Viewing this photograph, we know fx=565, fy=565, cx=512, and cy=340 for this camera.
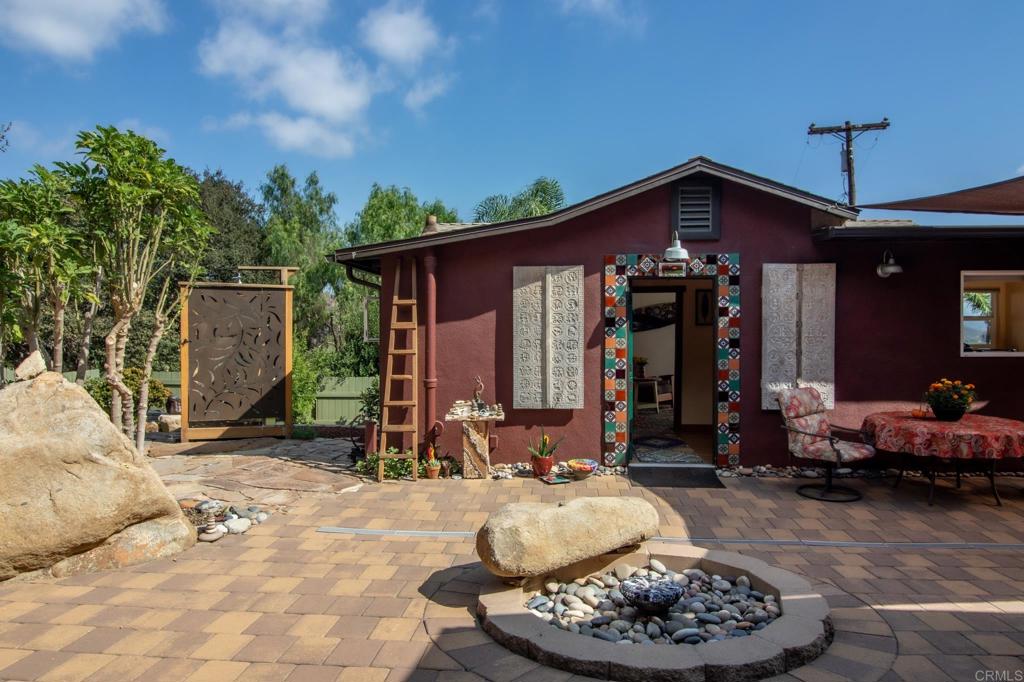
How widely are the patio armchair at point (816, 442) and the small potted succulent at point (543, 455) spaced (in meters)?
2.47

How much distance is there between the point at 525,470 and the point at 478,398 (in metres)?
1.00

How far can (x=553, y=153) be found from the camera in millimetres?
18953

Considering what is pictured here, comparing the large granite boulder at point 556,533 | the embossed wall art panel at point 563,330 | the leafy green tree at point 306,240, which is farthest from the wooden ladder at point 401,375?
the leafy green tree at point 306,240

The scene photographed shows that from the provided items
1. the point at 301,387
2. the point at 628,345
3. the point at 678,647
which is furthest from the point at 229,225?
the point at 678,647

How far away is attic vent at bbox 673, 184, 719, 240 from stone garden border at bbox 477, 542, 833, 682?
427 cm

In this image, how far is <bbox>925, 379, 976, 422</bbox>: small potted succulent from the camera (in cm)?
537

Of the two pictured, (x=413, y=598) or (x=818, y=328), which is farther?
(x=818, y=328)

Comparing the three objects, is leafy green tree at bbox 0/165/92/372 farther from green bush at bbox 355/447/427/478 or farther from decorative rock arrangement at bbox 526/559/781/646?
decorative rock arrangement at bbox 526/559/781/646

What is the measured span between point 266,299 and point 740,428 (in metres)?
6.99

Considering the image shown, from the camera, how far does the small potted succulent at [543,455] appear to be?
6352mm

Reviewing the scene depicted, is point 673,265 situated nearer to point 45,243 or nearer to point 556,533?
point 556,533

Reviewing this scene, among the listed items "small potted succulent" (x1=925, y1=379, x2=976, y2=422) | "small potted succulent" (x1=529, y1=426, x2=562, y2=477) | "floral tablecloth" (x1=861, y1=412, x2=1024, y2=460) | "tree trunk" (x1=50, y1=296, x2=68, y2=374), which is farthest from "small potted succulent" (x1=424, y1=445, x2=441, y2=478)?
"small potted succulent" (x1=925, y1=379, x2=976, y2=422)

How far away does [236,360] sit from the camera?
Answer: 8531 millimetres

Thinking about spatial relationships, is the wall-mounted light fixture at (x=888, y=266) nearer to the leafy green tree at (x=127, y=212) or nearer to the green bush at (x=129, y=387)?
the leafy green tree at (x=127, y=212)
